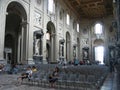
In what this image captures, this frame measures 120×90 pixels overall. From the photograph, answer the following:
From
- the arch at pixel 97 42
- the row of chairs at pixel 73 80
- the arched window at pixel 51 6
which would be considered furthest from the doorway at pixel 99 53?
the row of chairs at pixel 73 80

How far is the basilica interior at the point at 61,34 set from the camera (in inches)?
573

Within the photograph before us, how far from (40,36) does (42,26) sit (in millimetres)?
1903

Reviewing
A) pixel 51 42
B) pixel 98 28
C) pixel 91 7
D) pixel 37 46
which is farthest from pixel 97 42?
pixel 37 46

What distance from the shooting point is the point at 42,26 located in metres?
21.5

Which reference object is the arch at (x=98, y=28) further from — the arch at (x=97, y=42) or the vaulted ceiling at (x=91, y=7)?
the vaulted ceiling at (x=91, y=7)

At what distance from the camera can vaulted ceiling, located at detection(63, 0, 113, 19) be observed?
32938mm

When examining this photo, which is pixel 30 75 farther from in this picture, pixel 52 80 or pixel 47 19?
pixel 47 19

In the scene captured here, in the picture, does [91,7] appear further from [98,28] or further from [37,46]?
[37,46]

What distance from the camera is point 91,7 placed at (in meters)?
35.7

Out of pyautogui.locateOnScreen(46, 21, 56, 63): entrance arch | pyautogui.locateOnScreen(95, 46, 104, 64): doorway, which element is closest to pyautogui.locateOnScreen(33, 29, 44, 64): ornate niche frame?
pyautogui.locateOnScreen(46, 21, 56, 63): entrance arch

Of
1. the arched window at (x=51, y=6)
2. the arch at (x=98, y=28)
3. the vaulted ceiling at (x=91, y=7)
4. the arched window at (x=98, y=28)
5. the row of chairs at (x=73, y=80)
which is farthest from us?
the arched window at (x=98, y=28)

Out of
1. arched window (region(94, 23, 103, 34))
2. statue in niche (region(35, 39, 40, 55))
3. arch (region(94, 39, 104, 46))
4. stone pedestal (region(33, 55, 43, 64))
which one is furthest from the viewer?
arch (region(94, 39, 104, 46))

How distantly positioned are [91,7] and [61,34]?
11.7m

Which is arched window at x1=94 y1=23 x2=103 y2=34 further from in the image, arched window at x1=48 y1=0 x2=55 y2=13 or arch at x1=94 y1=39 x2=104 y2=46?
arched window at x1=48 y1=0 x2=55 y2=13
